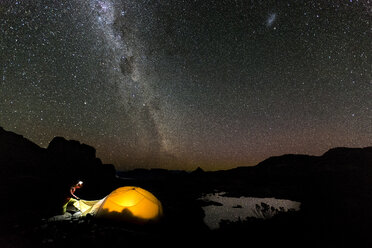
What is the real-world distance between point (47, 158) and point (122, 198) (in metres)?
60.6

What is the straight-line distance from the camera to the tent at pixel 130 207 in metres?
7.13

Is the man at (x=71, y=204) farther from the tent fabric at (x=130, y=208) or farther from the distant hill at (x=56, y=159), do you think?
the distant hill at (x=56, y=159)

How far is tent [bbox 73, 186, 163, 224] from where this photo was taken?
281 inches

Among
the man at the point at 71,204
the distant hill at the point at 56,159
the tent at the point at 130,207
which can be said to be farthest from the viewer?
the distant hill at the point at 56,159

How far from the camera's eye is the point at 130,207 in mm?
7309

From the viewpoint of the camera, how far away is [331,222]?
984 cm

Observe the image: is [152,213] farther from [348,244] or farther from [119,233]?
[348,244]

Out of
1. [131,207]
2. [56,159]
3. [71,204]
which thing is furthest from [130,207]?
[56,159]

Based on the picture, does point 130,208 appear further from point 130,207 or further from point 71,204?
point 71,204

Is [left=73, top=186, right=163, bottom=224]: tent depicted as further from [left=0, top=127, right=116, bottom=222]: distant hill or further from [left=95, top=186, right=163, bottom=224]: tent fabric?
[left=0, top=127, right=116, bottom=222]: distant hill

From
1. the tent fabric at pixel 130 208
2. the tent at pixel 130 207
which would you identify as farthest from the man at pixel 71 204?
the tent fabric at pixel 130 208

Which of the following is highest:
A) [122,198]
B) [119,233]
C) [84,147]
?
[84,147]

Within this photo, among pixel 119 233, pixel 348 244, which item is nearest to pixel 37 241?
pixel 119 233

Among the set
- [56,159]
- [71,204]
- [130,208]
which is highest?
[56,159]
